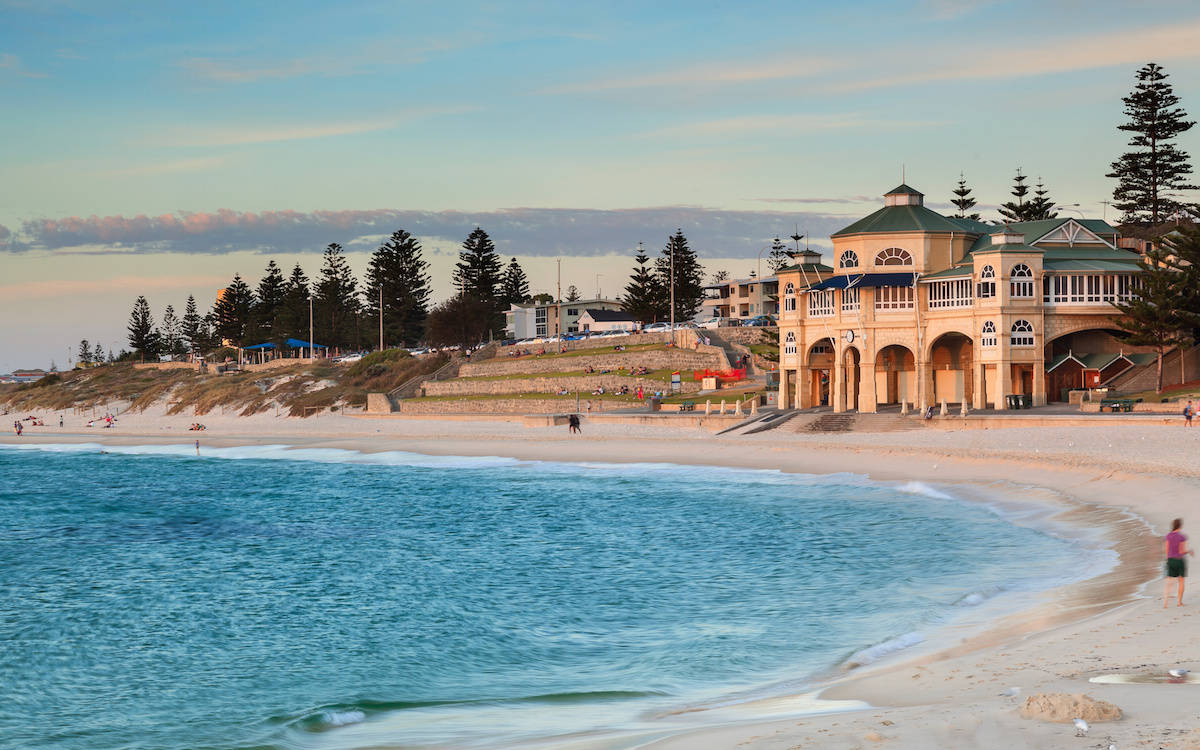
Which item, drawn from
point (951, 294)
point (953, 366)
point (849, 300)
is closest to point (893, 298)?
point (849, 300)

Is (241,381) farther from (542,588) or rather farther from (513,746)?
(513,746)

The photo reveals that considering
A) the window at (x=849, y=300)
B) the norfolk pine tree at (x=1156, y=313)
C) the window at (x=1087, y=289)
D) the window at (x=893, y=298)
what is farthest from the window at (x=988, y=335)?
the window at (x=849, y=300)

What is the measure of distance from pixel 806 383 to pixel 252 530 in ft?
87.4

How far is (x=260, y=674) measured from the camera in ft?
44.9

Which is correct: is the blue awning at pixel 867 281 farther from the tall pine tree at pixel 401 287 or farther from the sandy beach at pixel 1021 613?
the tall pine tree at pixel 401 287

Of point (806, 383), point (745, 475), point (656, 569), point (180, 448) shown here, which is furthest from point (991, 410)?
point (180, 448)

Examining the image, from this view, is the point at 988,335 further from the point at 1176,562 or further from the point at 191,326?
the point at 191,326

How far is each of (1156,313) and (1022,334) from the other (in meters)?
4.81

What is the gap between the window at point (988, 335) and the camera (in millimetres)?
40094

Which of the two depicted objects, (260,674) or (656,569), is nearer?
(260,674)

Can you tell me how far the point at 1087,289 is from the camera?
40.4 m

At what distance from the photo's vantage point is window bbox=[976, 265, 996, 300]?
4003cm

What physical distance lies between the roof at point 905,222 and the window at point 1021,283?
476 cm

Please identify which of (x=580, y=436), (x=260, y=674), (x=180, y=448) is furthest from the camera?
(x=180, y=448)
